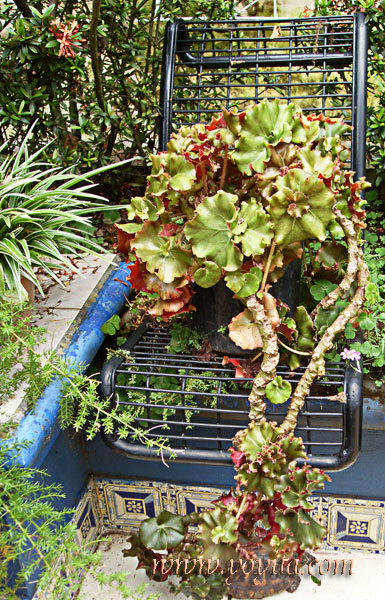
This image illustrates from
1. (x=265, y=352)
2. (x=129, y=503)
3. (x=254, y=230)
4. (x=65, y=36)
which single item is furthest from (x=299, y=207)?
(x=129, y=503)

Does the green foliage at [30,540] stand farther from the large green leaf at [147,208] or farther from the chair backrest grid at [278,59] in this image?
the chair backrest grid at [278,59]

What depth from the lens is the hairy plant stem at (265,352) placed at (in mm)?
1222

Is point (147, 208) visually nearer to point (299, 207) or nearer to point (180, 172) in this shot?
point (180, 172)

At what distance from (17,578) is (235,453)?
2.12ft

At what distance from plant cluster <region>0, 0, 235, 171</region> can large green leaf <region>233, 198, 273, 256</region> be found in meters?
0.85

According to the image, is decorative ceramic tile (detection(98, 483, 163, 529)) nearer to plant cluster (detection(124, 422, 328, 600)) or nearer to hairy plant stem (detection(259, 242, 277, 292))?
plant cluster (detection(124, 422, 328, 600))

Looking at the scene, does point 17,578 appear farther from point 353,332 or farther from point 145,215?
point 353,332

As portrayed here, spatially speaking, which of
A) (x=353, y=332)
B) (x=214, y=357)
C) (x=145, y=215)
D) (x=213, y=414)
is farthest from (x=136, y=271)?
(x=353, y=332)

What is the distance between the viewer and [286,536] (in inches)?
45.4

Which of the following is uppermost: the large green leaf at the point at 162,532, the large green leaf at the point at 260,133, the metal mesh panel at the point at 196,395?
the large green leaf at the point at 260,133

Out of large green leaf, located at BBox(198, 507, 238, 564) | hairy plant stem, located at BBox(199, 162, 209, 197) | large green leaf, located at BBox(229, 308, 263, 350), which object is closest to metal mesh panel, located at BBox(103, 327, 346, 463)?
large green leaf, located at BBox(229, 308, 263, 350)

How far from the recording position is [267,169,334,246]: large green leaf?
1158mm

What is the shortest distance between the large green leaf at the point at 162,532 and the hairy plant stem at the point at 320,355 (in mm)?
394

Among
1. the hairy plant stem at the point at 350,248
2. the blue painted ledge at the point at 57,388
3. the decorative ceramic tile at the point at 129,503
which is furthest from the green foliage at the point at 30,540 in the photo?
the hairy plant stem at the point at 350,248
